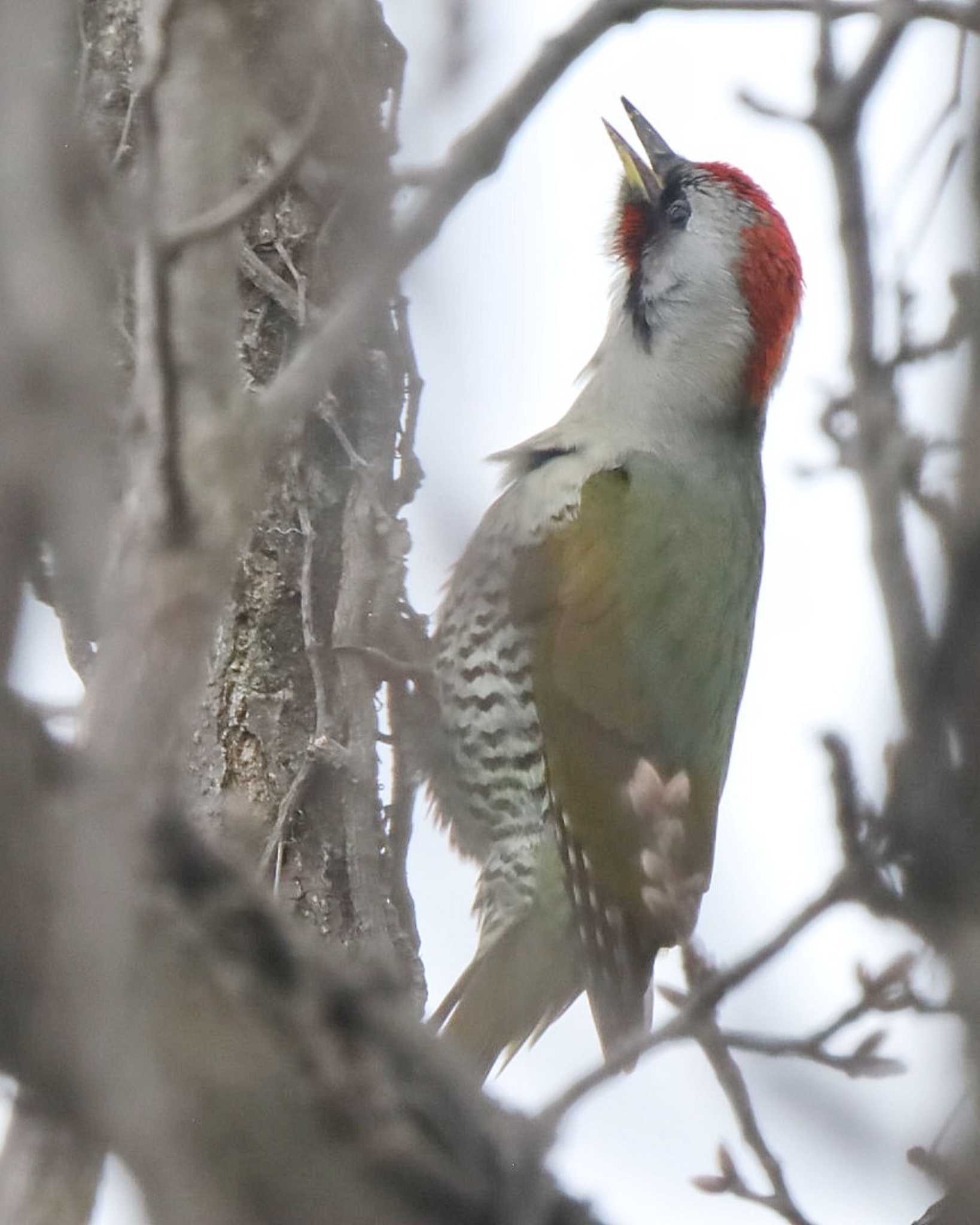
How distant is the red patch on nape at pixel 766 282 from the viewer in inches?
192

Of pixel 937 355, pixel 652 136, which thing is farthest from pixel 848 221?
pixel 652 136

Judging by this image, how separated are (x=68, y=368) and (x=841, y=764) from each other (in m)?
0.80

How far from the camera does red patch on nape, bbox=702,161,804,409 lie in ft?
16.0

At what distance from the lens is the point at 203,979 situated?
1387mm

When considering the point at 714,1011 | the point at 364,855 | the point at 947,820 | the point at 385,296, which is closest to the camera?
the point at 947,820

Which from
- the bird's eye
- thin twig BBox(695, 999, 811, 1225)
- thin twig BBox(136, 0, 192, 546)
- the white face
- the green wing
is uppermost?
the bird's eye

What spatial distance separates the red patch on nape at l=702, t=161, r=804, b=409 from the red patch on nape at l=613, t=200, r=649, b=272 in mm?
220

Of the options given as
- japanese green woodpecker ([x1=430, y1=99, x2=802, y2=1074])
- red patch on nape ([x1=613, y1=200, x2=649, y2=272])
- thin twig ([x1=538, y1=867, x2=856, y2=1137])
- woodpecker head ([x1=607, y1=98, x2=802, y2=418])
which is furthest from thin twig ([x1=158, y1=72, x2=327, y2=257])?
red patch on nape ([x1=613, y1=200, x2=649, y2=272])

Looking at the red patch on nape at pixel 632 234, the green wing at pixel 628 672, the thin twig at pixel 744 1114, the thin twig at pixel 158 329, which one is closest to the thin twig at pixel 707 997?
the thin twig at pixel 744 1114

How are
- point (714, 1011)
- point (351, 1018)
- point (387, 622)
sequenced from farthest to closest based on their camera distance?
point (387, 622)
point (714, 1011)
point (351, 1018)

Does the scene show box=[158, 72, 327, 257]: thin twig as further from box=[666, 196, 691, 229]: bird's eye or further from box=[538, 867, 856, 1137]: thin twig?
box=[666, 196, 691, 229]: bird's eye

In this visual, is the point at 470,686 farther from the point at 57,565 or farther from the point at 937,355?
the point at 57,565

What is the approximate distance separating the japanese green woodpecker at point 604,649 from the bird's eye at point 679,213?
76 mm

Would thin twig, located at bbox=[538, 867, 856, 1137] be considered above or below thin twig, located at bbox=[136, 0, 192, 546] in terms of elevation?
below
